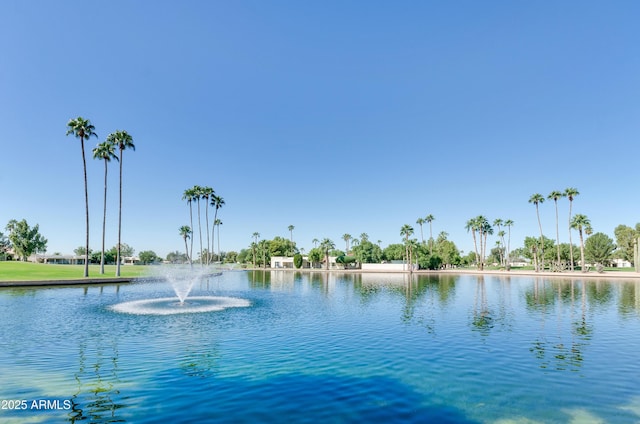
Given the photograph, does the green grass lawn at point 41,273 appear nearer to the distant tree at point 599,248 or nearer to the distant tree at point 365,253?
the distant tree at point 365,253

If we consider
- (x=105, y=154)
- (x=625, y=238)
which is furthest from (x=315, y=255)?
(x=625, y=238)

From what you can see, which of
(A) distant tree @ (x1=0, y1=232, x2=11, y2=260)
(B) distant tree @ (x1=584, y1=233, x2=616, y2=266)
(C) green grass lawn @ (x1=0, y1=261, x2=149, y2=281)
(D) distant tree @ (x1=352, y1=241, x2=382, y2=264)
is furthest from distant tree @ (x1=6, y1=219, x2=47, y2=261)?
(B) distant tree @ (x1=584, y1=233, x2=616, y2=266)

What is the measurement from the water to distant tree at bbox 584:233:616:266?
139 m

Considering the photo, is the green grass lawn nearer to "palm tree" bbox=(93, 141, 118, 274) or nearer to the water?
"palm tree" bbox=(93, 141, 118, 274)

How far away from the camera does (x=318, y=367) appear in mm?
13484

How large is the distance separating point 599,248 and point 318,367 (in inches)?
6411

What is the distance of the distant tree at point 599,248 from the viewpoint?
13188cm

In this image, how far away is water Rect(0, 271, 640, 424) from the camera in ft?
31.4

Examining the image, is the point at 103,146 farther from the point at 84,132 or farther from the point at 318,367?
the point at 318,367

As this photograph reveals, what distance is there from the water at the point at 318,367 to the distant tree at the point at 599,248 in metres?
139

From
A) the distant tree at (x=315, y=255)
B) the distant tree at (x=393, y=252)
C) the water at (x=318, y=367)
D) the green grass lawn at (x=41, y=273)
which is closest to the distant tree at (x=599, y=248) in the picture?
the distant tree at (x=393, y=252)

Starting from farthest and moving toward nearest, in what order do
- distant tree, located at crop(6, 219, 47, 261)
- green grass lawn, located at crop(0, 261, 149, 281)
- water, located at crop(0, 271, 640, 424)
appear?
distant tree, located at crop(6, 219, 47, 261) < green grass lawn, located at crop(0, 261, 149, 281) < water, located at crop(0, 271, 640, 424)

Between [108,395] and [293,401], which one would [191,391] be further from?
[293,401]

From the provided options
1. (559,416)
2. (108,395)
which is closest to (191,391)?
(108,395)
